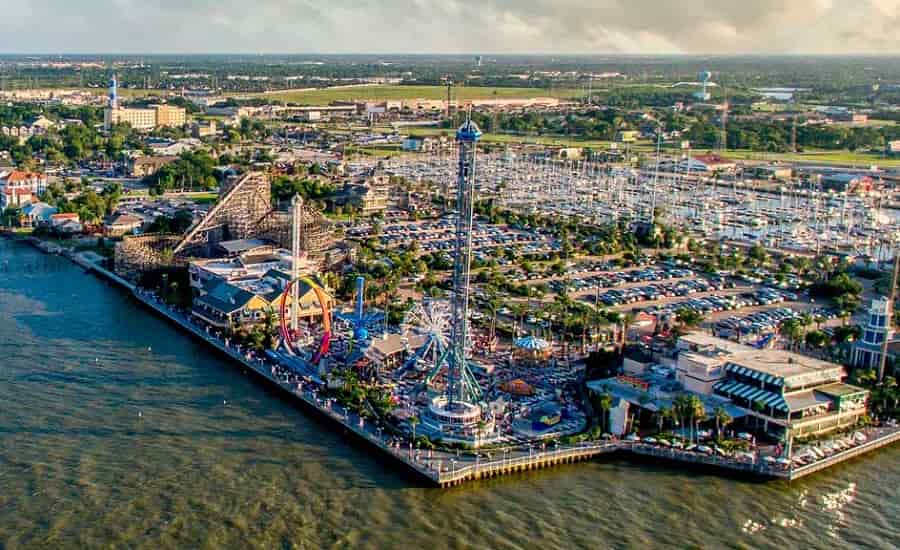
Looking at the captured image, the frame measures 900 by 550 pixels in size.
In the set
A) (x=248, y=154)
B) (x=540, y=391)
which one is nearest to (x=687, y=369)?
(x=540, y=391)

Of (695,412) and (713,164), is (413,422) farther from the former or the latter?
(713,164)

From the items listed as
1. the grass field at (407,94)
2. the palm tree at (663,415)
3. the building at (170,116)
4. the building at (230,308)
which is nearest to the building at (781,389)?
the palm tree at (663,415)

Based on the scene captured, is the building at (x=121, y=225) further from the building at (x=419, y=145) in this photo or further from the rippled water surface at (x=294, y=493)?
the building at (x=419, y=145)

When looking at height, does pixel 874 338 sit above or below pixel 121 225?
below

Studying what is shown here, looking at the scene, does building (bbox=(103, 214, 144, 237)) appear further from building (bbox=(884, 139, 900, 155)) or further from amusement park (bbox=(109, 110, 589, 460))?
building (bbox=(884, 139, 900, 155))

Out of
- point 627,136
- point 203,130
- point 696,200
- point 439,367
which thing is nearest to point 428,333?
point 439,367

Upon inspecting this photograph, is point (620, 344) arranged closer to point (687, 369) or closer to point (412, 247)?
point (687, 369)

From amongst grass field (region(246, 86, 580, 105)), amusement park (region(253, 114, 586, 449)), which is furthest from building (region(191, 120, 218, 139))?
amusement park (region(253, 114, 586, 449))
